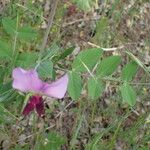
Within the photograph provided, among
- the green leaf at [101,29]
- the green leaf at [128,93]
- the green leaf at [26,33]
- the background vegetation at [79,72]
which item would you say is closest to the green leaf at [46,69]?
the background vegetation at [79,72]

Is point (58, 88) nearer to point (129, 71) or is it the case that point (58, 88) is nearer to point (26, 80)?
point (26, 80)

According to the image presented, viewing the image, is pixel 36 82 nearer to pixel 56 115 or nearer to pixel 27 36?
pixel 27 36

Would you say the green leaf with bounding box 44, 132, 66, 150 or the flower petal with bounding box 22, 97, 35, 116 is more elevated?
the flower petal with bounding box 22, 97, 35, 116

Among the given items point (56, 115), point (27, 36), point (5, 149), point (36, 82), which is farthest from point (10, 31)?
point (56, 115)

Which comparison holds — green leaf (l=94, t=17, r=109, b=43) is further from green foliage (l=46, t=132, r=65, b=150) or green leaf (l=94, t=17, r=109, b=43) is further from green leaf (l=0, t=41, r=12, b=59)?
green leaf (l=0, t=41, r=12, b=59)

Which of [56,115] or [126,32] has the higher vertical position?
[126,32]

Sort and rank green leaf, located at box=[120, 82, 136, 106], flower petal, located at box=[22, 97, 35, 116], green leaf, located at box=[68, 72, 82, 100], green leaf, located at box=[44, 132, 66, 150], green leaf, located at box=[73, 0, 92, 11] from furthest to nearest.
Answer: green leaf, located at box=[44, 132, 66, 150], green leaf, located at box=[120, 82, 136, 106], green leaf, located at box=[68, 72, 82, 100], flower petal, located at box=[22, 97, 35, 116], green leaf, located at box=[73, 0, 92, 11]

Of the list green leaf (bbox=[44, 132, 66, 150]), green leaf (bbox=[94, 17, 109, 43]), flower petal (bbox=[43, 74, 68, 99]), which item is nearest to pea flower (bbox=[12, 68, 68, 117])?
flower petal (bbox=[43, 74, 68, 99])
